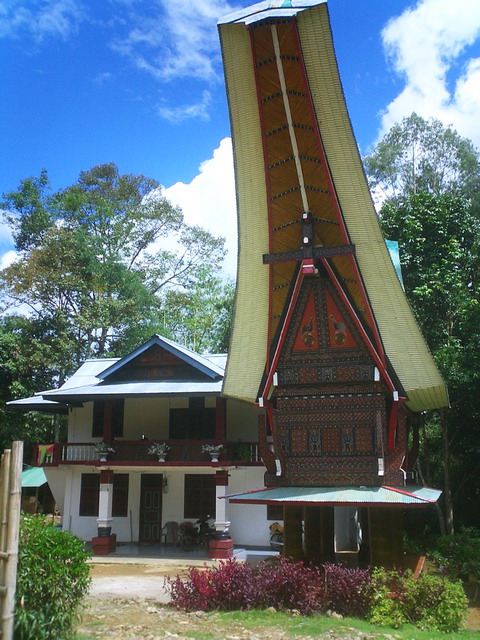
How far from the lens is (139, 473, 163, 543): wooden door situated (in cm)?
2097

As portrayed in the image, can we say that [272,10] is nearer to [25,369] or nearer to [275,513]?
[275,513]

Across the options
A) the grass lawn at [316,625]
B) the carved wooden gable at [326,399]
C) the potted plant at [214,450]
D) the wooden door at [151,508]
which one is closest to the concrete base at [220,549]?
the potted plant at [214,450]

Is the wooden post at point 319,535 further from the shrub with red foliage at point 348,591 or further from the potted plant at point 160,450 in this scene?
the potted plant at point 160,450

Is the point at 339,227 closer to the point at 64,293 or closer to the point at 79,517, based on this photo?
the point at 79,517

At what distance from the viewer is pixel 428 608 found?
9.63 m

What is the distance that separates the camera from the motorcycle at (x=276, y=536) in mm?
18844

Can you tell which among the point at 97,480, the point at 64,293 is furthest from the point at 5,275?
the point at 97,480

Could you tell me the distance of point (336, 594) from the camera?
998 cm

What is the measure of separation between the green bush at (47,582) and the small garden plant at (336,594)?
10.3ft

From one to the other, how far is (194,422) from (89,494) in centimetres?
464

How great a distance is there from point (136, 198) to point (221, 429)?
22.9 metres

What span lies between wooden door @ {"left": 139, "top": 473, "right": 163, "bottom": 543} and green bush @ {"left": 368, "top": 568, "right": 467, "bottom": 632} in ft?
41.0

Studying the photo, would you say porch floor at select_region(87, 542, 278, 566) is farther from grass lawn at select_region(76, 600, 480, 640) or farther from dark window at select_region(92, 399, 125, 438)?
grass lawn at select_region(76, 600, 480, 640)

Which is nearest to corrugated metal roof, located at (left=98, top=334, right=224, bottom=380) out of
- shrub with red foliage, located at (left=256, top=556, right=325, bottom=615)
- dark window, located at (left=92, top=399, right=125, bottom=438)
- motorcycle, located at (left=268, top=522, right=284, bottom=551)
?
dark window, located at (left=92, top=399, right=125, bottom=438)
